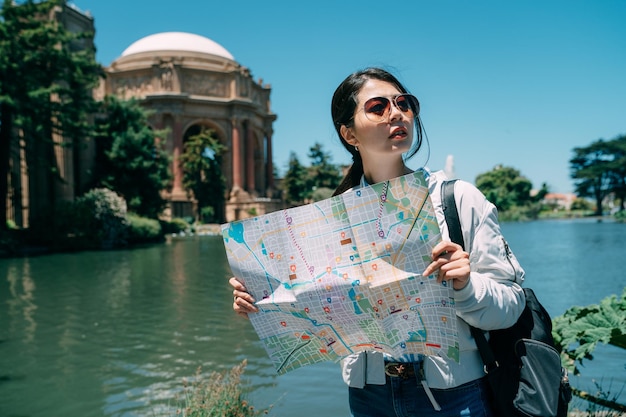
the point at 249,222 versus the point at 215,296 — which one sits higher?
the point at 249,222

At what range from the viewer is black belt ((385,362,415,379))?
67.7 inches

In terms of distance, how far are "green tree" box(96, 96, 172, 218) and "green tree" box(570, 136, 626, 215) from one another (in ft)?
212

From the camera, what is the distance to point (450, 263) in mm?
1458

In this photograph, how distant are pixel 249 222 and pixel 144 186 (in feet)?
110

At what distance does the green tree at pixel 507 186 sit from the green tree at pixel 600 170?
33.1ft

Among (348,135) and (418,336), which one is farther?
(348,135)

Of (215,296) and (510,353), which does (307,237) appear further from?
(215,296)

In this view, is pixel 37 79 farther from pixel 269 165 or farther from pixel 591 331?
pixel 269 165

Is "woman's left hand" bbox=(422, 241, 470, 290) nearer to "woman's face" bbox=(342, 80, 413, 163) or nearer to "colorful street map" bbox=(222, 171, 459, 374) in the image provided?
"colorful street map" bbox=(222, 171, 459, 374)

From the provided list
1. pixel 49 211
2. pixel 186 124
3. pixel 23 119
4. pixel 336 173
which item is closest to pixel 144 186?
pixel 49 211

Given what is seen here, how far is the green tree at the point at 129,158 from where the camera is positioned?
32.4 metres

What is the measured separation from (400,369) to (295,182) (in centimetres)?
5754

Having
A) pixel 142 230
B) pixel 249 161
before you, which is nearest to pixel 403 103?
pixel 142 230

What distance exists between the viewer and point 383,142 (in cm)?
179
